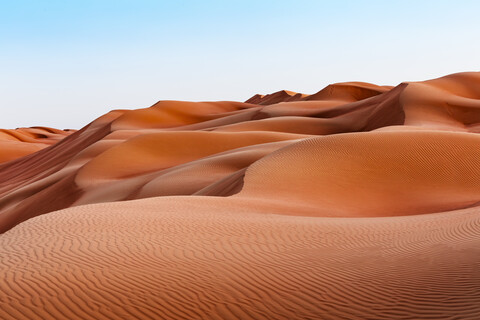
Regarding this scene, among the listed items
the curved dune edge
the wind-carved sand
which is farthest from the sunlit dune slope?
the curved dune edge

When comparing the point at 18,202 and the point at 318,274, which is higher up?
the point at 318,274

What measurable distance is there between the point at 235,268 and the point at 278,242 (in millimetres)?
1944

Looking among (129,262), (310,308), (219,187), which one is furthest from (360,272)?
(219,187)

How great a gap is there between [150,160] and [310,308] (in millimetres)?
27300

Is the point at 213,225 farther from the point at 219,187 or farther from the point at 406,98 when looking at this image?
the point at 406,98

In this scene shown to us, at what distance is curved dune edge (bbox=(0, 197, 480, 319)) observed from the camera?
577 cm

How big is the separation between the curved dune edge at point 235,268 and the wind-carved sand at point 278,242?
2cm

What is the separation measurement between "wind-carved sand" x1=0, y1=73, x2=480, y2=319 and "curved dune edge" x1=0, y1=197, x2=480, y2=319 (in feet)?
0.07

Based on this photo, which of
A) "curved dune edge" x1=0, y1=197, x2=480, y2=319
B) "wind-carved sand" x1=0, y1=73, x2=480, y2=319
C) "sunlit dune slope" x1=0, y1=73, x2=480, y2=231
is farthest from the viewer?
"sunlit dune slope" x1=0, y1=73, x2=480, y2=231

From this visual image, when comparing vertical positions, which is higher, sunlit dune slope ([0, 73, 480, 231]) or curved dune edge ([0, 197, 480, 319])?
curved dune edge ([0, 197, 480, 319])

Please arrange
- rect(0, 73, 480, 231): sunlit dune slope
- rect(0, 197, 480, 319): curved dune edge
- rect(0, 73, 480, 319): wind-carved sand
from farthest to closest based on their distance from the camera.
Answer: rect(0, 73, 480, 231): sunlit dune slope → rect(0, 73, 480, 319): wind-carved sand → rect(0, 197, 480, 319): curved dune edge

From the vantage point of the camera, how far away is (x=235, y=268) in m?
7.12

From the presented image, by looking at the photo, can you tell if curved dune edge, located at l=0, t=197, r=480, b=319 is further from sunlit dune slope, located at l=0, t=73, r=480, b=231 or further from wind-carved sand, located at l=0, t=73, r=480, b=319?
sunlit dune slope, located at l=0, t=73, r=480, b=231

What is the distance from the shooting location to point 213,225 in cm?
1019
